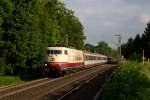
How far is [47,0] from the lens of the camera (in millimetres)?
84188

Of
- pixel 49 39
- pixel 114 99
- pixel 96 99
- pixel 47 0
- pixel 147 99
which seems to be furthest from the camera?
pixel 47 0

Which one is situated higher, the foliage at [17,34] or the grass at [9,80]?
the foliage at [17,34]

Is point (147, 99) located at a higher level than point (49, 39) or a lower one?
lower

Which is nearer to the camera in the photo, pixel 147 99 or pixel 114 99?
pixel 147 99

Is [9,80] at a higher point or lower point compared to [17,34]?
→ lower

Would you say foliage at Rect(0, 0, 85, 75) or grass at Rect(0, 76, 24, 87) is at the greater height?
foliage at Rect(0, 0, 85, 75)

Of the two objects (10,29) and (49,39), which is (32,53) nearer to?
(10,29)

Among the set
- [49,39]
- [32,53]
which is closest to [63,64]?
[32,53]

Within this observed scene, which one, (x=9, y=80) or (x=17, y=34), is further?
(x=17, y=34)

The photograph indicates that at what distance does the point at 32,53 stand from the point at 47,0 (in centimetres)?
4094

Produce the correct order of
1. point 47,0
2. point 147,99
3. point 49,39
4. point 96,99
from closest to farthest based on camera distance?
point 147,99
point 96,99
point 49,39
point 47,0

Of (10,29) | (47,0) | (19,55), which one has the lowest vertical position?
(19,55)

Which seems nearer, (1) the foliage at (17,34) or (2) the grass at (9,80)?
(2) the grass at (9,80)

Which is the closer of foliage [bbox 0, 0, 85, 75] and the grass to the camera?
the grass
